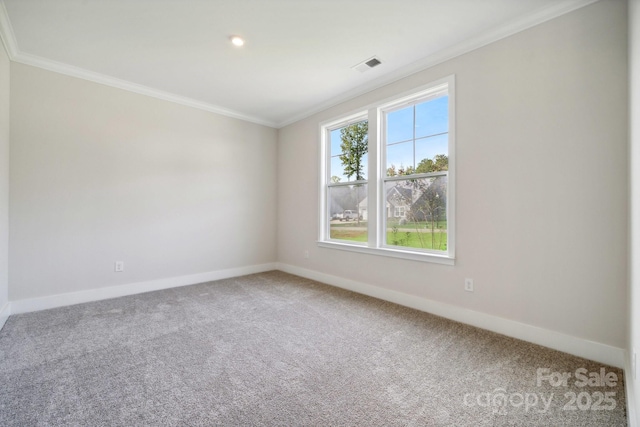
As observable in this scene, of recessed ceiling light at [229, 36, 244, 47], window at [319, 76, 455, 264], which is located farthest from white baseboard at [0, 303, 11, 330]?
window at [319, 76, 455, 264]

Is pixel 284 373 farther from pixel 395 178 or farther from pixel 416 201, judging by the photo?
pixel 395 178

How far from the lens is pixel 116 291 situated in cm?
329

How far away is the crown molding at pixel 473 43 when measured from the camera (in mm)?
2043

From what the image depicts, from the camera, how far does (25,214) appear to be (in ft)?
9.07

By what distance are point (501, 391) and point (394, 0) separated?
2.77 metres

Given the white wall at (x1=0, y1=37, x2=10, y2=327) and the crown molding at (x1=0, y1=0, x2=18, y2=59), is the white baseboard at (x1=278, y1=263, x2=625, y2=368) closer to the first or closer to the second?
the white wall at (x1=0, y1=37, x2=10, y2=327)

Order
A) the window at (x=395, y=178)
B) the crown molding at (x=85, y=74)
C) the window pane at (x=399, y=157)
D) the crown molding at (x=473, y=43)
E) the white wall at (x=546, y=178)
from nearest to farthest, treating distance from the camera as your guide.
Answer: the white wall at (x=546, y=178)
the crown molding at (x=473, y=43)
the crown molding at (x=85, y=74)
the window at (x=395, y=178)
the window pane at (x=399, y=157)

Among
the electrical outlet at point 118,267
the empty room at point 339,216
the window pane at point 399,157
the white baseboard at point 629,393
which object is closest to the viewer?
the white baseboard at point 629,393

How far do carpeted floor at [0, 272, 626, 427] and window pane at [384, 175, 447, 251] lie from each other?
815 millimetres

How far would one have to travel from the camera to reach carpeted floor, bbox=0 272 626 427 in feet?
4.60

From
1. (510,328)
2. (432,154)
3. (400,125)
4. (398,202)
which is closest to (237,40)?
(400,125)

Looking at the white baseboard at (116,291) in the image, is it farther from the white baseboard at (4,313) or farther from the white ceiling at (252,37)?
the white ceiling at (252,37)

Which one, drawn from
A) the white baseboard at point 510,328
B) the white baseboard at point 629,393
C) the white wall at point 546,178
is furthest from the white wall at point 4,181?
the white baseboard at point 629,393

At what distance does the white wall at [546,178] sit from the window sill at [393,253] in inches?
2.9
